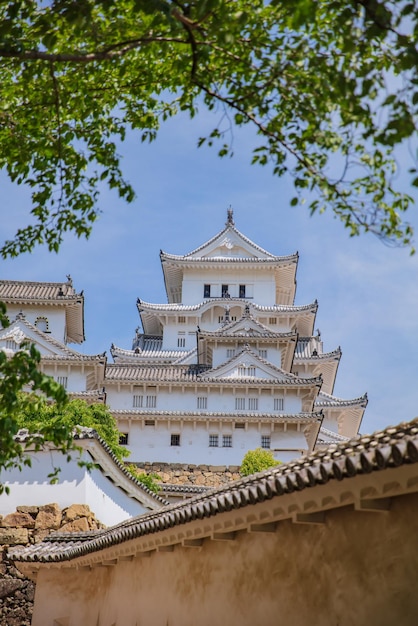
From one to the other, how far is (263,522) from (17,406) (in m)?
3.00

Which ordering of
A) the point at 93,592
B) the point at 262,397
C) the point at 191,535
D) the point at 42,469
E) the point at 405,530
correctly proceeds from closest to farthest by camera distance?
the point at 405,530 → the point at 191,535 → the point at 93,592 → the point at 42,469 → the point at 262,397

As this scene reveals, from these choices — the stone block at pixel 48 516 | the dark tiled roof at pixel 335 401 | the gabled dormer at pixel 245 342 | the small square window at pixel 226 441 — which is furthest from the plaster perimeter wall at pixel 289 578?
the dark tiled roof at pixel 335 401

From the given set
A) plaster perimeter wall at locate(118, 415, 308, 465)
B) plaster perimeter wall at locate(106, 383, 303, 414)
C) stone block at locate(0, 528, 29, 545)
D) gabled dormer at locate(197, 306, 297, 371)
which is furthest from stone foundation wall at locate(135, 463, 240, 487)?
stone block at locate(0, 528, 29, 545)

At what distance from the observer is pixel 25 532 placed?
1722cm

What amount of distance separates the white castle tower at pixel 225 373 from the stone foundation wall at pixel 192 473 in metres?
0.39

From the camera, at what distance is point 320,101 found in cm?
A: 673

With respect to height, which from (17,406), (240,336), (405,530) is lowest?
(405,530)

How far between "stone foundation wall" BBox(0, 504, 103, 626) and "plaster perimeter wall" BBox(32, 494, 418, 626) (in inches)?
162

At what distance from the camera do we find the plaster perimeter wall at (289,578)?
6.71m

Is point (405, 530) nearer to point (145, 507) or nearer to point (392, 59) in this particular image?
point (392, 59)

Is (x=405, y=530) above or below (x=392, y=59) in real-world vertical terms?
below

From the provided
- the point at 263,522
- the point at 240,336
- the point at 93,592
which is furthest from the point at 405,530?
the point at 240,336

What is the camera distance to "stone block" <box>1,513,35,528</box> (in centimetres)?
1727

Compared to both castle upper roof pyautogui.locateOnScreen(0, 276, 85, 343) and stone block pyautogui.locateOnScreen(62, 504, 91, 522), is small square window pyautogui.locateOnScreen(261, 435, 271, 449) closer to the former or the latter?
castle upper roof pyautogui.locateOnScreen(0, 276, 85, 343)
